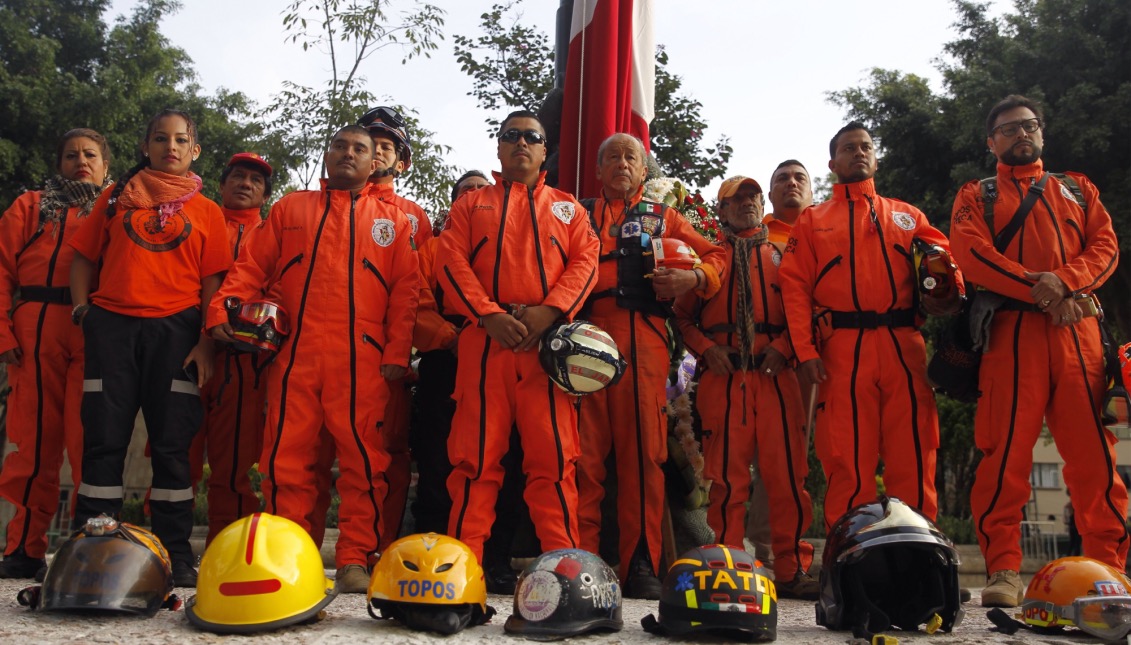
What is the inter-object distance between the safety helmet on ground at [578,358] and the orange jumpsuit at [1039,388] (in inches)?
73.6

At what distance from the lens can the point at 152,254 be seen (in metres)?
5.05

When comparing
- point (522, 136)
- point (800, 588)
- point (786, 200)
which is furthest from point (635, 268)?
point (800, 588)

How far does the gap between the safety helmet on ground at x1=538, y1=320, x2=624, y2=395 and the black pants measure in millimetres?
1847

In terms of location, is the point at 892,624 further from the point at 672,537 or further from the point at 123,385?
the point at 123,385

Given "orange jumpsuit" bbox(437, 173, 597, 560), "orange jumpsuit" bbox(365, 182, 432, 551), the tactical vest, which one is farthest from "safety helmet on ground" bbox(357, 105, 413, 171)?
the tactical vest

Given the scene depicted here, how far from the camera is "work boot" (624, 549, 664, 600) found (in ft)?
15.9

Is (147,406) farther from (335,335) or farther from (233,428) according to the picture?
(335,335)

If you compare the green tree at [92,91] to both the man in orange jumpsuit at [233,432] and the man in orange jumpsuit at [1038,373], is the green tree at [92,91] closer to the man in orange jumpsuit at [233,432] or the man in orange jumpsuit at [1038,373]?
the man in orange jumpsuit at [233,432]

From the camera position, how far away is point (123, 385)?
4.81 m

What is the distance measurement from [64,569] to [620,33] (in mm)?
5624

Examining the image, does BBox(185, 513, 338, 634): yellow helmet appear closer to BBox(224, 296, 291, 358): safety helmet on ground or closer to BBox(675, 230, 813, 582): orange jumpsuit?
BBox(224, 296, 291, 358): safety helmet on ground

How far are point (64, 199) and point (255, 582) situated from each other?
319 centimetres

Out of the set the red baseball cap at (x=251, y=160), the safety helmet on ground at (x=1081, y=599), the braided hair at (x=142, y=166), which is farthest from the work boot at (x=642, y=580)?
the red baseball cap at (x=251, y=160)

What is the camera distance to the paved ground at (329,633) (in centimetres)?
331
